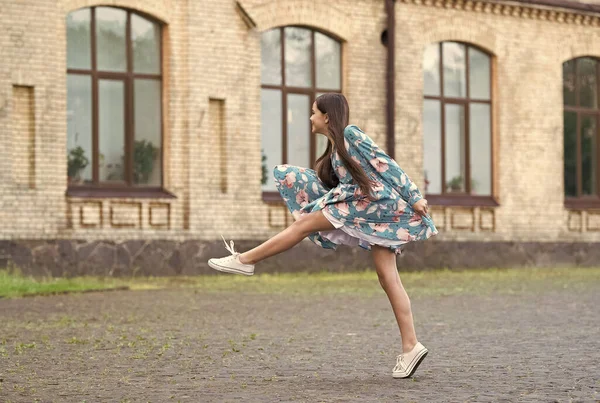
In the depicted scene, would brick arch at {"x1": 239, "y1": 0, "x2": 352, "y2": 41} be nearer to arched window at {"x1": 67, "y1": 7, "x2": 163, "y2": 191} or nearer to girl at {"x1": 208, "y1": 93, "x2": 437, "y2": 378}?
arched window at {"x1": 67, "y1": 7, "x2": 163, "y2": 191}

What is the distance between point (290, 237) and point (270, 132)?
14281mm

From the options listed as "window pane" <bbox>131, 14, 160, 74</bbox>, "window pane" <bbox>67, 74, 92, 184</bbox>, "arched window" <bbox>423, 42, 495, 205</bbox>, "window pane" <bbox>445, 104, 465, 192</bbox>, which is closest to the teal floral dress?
"window pane" <bbox>67, 74, 92, 184</bbox>

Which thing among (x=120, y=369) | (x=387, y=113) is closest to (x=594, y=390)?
(x=120, y=369)

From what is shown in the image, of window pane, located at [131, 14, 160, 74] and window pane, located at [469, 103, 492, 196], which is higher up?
window pane, located at [131, 14, 160, 74]

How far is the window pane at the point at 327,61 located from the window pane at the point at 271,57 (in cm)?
82

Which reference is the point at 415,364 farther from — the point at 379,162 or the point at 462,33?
the point at 462,33

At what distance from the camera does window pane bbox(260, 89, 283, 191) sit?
2116 centimetres

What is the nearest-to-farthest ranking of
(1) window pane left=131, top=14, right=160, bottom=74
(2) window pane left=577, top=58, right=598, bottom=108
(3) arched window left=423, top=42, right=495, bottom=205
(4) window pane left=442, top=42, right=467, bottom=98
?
(1) window pane left=131, top=14, right=160, bottom=74 < (3) arched window left=423, top=42, right=495, bottom=205 < (4) window pane left=442, top=42, right=467, bottom=98 < (2) window pane left=577, top=58, right=598, bottom=108

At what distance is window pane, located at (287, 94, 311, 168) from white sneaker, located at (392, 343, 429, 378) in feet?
47.0

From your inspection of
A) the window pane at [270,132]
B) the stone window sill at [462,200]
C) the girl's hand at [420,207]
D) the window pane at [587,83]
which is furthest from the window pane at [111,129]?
the girl's hand at [420,207]

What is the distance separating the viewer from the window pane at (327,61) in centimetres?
2189

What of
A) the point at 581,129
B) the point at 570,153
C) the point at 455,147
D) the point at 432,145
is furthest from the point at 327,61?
the point at 581,129

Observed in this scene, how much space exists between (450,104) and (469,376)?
16.8 metres

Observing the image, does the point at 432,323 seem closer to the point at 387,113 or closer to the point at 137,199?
the point at 137,199
